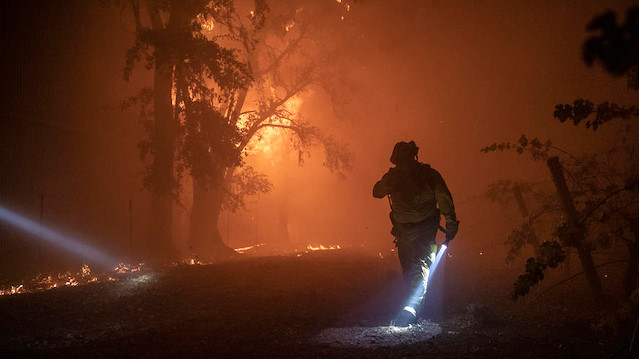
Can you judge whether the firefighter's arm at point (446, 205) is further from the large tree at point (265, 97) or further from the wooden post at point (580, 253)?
the large tree at point (265, 97)

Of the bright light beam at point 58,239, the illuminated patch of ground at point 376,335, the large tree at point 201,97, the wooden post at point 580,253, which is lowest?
the illuminated patch of ground at point 376,335

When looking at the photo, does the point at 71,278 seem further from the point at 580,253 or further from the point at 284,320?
the point at 580,253

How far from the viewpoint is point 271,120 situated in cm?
2050

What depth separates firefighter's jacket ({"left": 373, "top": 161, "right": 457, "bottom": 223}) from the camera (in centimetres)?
639

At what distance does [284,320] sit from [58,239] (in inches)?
484

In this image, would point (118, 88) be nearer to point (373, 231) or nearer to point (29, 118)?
point (29, 118)

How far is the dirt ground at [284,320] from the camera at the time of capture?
14.9ft

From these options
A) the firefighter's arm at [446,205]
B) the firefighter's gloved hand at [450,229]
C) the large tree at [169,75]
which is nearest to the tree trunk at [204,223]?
the large tree at [169,75]

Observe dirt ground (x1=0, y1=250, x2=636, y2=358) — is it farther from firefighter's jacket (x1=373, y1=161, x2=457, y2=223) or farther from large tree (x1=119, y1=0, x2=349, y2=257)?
large tree (x1=119, y1=0, x2=349, y2=257)

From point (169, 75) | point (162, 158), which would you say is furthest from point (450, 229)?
point (162, 158)

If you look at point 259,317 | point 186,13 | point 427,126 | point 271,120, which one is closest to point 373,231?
point 427,126

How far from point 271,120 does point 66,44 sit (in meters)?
7.85

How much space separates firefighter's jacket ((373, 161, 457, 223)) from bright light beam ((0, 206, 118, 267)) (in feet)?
37.6

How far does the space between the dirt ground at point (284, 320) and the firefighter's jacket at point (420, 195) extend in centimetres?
130
